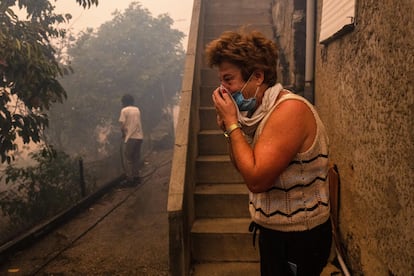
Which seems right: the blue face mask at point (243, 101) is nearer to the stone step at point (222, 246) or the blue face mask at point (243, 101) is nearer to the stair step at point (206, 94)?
the stone step at point (222, 246)

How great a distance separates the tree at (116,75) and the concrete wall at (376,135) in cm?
1144

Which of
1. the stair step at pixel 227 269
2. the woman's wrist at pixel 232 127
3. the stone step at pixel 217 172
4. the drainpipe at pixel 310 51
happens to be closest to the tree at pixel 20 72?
the stone step at pixel 217 172

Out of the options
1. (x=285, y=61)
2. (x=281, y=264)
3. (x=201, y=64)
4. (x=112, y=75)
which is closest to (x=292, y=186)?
(x=281, y=264)

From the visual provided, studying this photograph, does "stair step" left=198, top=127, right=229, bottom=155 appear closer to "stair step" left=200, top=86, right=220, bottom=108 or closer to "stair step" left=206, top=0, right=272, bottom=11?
"stair step" left=200, top=86, right=220, bottom=108

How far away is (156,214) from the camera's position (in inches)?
245

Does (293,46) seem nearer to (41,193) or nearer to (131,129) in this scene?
(131,129)

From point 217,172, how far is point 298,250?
8.78ft

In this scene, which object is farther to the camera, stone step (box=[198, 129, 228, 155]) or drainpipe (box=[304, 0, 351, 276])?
stone step (box=[198, 129, 228, 155])

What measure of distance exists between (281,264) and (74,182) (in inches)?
267

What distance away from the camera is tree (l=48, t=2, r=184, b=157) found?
1415 centimetres

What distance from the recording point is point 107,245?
4.91m

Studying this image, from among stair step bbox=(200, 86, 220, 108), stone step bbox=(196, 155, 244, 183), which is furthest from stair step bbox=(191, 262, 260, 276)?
stair step bbox=(200, 86, 220, 108)

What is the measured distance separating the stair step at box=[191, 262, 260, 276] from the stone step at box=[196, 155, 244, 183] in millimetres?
1109

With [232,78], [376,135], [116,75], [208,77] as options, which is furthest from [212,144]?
[116,75]
